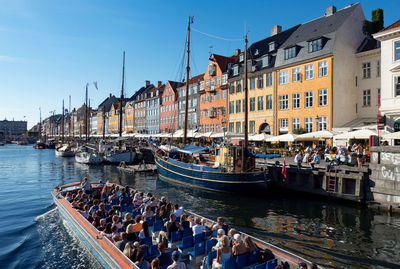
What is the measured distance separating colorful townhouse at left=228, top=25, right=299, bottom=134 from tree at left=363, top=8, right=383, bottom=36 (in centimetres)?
884

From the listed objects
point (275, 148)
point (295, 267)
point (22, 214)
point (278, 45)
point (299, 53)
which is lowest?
point (22, 214)

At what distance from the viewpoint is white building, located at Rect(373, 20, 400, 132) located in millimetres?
23469

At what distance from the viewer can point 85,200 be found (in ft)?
51.0

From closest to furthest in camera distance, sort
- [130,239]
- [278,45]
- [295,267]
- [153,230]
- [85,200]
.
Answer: [295,267] < [130,239] < [153,230] < [85,200] < [278,45]

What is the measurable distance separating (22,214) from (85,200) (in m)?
5.57

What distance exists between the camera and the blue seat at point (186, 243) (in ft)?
30.4

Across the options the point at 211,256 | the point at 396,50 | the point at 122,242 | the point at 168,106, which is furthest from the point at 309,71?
the point at 168,106

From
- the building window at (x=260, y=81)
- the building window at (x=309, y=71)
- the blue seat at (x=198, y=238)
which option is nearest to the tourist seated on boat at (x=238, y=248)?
the blue seat at (x=198, y=238)

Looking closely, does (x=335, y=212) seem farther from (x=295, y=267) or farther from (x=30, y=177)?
(x=30, y=177)

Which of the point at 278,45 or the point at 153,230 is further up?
the point at 278,45

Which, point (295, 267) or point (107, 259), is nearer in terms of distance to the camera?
point (295, 267)

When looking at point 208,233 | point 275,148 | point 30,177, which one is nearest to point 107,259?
point 208,233

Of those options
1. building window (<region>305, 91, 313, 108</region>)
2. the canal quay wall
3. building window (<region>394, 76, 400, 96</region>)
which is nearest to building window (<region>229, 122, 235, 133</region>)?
building window (<region>305, 91, 313, 108</region>)

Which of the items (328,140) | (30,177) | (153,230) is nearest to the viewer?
(153,230)
